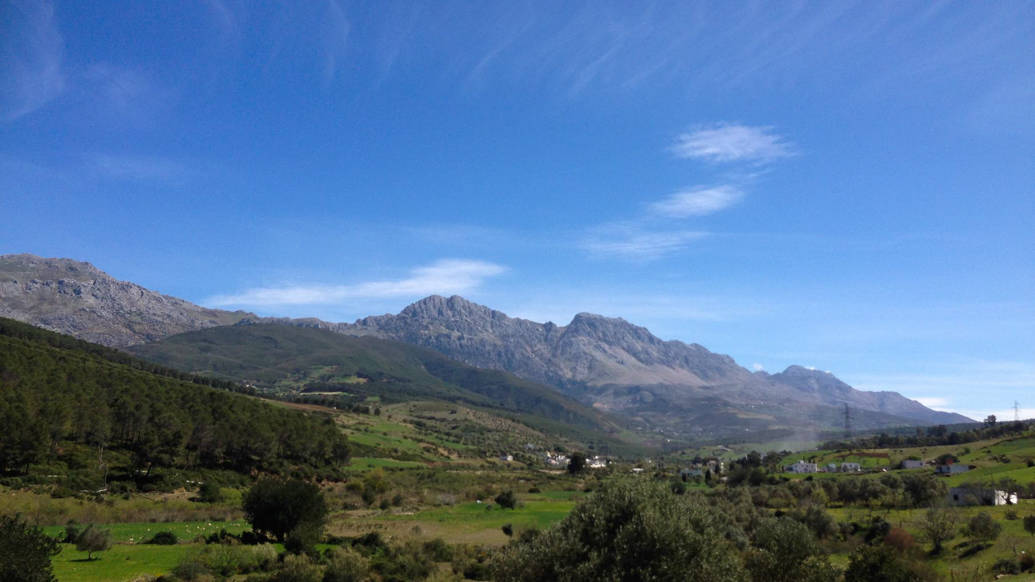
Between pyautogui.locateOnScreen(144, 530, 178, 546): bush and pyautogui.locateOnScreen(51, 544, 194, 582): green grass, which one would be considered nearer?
pyautogui.locateOnScreen(51, 544, 194, 582): green grass

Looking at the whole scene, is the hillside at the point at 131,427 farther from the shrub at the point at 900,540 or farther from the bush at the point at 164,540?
the shrub at the point at 900,540

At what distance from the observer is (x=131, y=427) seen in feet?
225

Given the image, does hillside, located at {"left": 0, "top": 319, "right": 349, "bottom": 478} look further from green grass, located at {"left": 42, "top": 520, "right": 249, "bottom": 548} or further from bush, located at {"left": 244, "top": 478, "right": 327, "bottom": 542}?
bush, located at {"left": 244, "top": 478, "right": 327, "bottom": 542}

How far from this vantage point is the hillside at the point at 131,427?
5409 cm

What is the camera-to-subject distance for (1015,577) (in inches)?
1128

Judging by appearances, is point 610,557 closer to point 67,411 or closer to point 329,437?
point 67,411

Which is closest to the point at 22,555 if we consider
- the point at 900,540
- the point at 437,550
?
the point at 437,550

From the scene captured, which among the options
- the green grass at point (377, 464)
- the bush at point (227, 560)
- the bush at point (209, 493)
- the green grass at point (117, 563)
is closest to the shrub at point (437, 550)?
the bush at point (227, 560)

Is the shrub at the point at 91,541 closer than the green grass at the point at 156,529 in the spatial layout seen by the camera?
Yes

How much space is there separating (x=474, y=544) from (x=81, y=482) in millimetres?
36983

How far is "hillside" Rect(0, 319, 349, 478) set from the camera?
2130 inches

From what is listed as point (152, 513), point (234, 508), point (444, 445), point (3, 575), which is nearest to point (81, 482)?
point (152, 513)

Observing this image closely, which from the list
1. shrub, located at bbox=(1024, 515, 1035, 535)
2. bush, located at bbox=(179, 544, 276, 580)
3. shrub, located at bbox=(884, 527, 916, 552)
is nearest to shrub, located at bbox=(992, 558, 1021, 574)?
shrub, located at bbox=(884, 527, 916, 552)

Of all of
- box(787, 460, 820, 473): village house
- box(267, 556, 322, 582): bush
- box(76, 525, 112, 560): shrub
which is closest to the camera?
box(267, 556, 322, 582): bush
